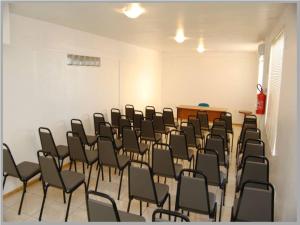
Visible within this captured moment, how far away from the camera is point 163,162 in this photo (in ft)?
11.0

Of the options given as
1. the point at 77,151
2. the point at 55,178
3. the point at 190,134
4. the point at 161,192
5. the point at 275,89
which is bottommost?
the point at 161,192

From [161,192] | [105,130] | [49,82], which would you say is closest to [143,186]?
[161,192]

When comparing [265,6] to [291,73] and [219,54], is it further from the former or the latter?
[219,54]

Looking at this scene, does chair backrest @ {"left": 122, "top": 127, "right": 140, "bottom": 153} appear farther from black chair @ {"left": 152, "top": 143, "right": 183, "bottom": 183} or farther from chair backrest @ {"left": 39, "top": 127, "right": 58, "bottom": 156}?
chair backrest @ {"left": 39, "top": 127, "right": 58, "bottom": 156}

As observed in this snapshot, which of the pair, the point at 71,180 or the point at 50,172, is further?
the point at 71,180

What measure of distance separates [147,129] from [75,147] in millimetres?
1765

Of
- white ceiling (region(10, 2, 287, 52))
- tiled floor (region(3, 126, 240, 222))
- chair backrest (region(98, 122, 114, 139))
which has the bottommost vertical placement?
tiled floor (region(3, 126, 240, 222))

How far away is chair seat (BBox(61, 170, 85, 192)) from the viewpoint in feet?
9.80

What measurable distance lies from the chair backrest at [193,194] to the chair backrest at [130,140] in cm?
181

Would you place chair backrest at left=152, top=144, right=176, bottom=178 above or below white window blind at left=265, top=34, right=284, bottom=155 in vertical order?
below

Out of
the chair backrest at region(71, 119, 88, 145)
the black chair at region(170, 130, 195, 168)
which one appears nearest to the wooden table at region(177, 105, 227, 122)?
the black chair at region(170, 130, 195, 168)

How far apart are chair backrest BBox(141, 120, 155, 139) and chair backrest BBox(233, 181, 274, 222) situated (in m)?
2.92

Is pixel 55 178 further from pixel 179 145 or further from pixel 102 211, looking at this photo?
pixel 179 145

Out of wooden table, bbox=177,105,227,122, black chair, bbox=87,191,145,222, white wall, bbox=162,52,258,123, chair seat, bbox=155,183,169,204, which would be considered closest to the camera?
black chair, bbox=87,191,145,222
